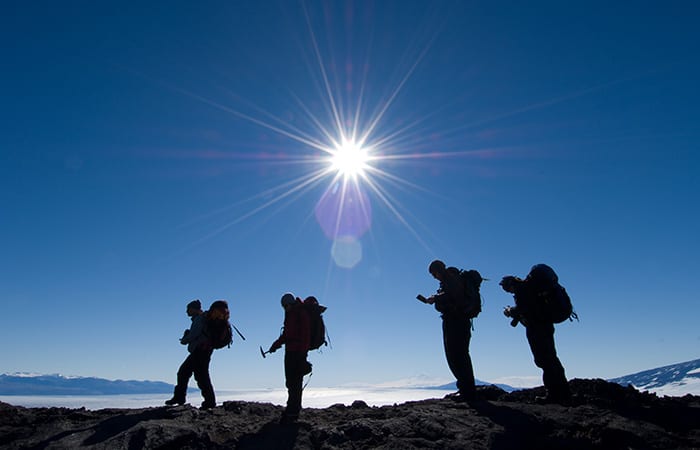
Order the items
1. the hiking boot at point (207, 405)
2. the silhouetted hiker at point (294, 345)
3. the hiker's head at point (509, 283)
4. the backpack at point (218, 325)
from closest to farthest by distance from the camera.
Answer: the silhouetted hiker at point (294, 345)
the hiker's head at point (509, 283)
the hiking boot at point (207, 405)
the backpack at point (218, 325)

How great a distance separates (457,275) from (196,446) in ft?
17.4

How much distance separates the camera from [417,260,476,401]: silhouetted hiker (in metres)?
7.69

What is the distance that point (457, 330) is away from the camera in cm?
775

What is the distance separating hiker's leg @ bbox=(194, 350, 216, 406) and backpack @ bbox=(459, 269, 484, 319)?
18.1ft

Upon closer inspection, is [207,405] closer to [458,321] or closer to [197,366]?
[197,366]

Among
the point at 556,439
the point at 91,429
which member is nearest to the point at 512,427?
the point at 556,439

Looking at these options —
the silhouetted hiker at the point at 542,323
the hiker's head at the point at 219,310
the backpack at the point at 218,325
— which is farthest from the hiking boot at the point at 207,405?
the silhouetted hiker at the point at 542,323

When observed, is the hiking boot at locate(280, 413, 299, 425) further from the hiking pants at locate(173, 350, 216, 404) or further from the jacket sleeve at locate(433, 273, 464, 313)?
the jacket sleeve at locate(433, 273, 464, 313)

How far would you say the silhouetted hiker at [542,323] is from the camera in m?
7.39

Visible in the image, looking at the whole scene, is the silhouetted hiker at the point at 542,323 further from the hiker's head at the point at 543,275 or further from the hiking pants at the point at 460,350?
the hiking pants at the point at 460,350

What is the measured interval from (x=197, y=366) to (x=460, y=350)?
17.8 feet

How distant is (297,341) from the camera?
720 centimetres

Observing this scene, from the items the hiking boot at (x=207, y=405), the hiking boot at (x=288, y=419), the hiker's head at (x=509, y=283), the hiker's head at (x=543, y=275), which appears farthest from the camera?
the hiking boot at (x=207, y=405)

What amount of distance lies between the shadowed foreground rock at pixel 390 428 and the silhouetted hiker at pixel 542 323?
1.40 feet
